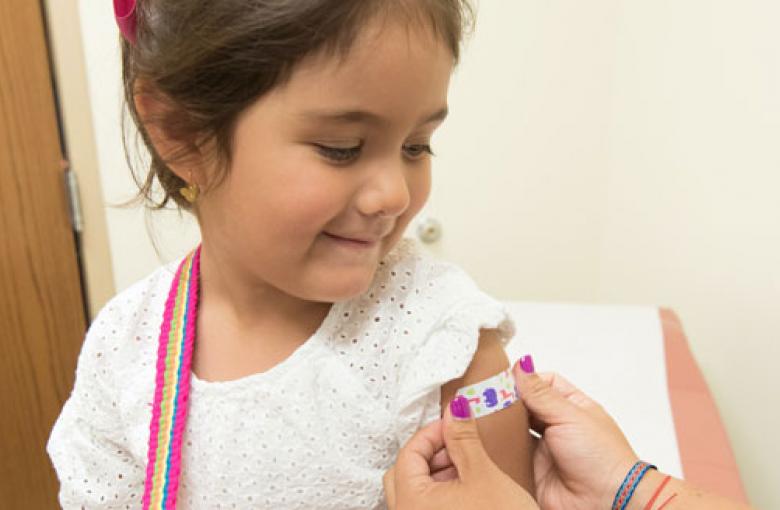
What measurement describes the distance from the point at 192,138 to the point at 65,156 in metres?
0.95

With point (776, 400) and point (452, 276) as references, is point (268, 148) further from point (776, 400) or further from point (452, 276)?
point (776, 400)

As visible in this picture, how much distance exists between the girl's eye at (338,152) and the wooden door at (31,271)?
105 cm

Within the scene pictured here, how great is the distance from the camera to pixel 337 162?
1.85 ft

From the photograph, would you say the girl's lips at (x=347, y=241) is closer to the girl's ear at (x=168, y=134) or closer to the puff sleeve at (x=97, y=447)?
the girl's ear at (x=168, y=134)

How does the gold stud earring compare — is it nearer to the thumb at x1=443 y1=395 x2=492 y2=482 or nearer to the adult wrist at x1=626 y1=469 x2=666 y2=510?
the thumb at x1=443 y1=395 x2=492 y2=482

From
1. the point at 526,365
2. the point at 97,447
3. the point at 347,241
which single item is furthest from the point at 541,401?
the point at 97,447

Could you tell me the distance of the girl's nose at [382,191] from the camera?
0.57m

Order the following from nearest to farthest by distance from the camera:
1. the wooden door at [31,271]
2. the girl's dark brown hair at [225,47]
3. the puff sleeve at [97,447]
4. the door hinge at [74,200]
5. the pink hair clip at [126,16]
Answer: the girl's dark brown hair at [225,47], the pink hair clip at [126,16], the puff sleeve at [97,447], the wooden door at [31,271], the door hinge at [74,200]

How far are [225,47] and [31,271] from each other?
1.08 meters

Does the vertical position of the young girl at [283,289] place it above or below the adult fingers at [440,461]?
above

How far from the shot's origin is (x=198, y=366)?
2.47ft

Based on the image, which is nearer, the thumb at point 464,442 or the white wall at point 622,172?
the thumb at point 464,442

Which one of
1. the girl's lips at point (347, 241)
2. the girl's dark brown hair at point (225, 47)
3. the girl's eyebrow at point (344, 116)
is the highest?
the girl's dark brown hair at point (225, 47)

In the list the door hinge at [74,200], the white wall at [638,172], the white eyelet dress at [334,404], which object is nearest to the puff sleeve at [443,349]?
the white eyelet dress at [334,404]
